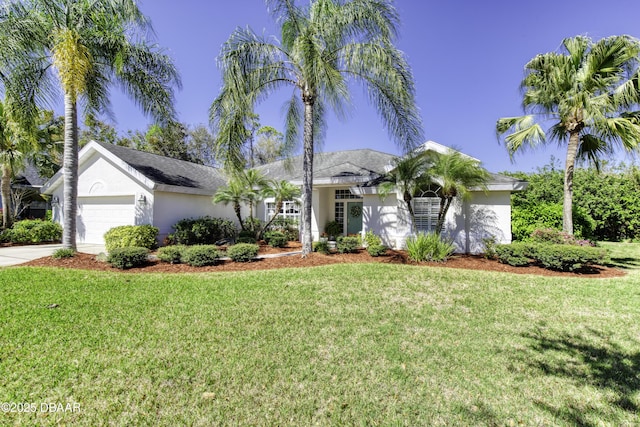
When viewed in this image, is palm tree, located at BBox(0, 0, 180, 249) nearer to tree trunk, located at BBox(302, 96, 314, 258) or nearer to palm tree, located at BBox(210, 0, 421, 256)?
palm tree, located at BBox(210, 0, 421, 256)

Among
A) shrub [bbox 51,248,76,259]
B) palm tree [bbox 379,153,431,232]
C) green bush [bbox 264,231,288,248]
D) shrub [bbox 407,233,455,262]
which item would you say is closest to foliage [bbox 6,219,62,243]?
shrub [bbox 51,248,76,259]

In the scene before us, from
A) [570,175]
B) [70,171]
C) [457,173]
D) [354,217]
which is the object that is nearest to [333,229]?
[354,217]

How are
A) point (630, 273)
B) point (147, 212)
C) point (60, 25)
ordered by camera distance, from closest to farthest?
point (630, 273)
point (60, 25)
point (147, 212)

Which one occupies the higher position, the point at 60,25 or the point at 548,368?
the point at 60,25

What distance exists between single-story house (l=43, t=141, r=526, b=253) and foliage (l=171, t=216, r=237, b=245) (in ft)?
2.82

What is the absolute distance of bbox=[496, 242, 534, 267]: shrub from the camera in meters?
9.66

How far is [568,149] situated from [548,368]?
10.7 m

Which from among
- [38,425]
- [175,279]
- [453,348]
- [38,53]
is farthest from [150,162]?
[453,348]

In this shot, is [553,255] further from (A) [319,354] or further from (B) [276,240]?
(B) [276,240]

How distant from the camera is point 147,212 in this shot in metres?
14.3

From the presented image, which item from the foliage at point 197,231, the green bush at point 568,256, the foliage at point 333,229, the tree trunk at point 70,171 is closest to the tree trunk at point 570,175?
the green bush at point 568,256

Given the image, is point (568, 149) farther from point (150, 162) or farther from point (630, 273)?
point (150, 162)

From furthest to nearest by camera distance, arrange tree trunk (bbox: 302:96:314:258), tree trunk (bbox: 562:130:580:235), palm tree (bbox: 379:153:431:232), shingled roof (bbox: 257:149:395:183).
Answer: shingled roof (bbox: 257:149:395:183), tree trunk (bbox: 562:130:580:235), palm tree (bbox: 379:153:431:232), tree trunk (bbox: 302:96:314:258)

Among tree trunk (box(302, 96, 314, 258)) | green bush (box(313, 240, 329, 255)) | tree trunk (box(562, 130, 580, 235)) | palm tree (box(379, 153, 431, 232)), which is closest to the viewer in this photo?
tree trunk (box(302, 96, 314, 258))
